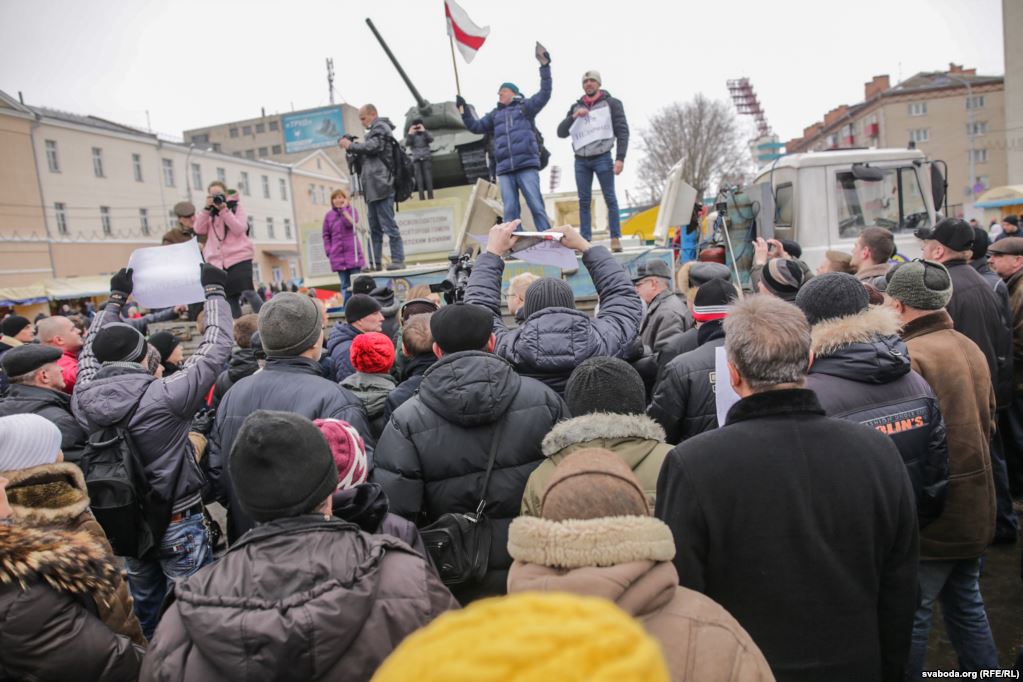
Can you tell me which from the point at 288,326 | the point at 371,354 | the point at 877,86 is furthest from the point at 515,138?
the point at 877,86

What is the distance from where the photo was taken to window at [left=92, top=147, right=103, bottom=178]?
126 feet

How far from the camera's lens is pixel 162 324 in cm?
855

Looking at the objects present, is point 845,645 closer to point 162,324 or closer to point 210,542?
point 210,542

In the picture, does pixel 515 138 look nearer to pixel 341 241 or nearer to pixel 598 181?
pixel 598 181

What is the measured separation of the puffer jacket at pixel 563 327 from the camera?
3.09 metres

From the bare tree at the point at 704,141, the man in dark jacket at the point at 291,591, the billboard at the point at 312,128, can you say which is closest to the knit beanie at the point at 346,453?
the man in dark jacket at the point at 291,591

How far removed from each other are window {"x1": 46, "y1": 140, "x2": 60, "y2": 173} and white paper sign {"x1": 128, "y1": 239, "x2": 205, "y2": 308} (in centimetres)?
3977

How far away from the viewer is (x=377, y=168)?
9.07m

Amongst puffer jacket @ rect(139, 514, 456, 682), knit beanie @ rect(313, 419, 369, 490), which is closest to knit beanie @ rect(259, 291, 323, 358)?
knit beanie @ rect(313, 419, 369, 490)

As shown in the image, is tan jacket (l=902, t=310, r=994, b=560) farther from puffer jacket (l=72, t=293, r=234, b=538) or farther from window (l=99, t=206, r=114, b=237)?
window (l=99, t=206, r=114, b=237)

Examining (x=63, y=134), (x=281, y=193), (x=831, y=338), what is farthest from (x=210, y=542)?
(x=281, y=193)

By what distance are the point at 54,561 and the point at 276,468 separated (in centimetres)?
76

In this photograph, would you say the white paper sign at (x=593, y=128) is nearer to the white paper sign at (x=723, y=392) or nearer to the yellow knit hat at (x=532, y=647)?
the white paper sign at (x=723, y=392)

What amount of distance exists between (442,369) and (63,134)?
43164mm
